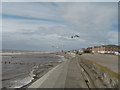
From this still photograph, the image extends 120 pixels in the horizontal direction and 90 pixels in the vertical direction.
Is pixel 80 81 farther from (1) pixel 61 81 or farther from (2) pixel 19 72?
(2) pixel 19 72

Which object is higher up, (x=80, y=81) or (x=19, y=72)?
(x=80, y=81)

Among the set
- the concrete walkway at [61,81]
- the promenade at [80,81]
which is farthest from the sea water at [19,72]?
the promenade at [80,81]

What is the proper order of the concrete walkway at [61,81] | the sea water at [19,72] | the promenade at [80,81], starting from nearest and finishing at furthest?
the promenade at [80,81] → the concrete walkway at [61,81] → the sea water at [19,72]

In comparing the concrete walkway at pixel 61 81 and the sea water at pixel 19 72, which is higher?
the concrete walkway at pixel 61 81

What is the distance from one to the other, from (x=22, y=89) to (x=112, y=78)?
29.0 ft

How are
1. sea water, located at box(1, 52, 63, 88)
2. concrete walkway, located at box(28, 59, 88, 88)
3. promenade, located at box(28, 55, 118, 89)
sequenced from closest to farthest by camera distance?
promenade, located at box(28, 55, 118, 89) < concrete walkway, located at box(28, 59, 88, 88) < sea water, located at box(1, 52, 63, 88)

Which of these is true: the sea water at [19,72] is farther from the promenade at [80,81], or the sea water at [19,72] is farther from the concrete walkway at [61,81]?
the promenade at [80,81]

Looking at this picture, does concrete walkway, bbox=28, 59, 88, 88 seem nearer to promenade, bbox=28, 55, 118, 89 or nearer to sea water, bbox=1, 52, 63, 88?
promenade, bbox=28, 55, 118, 89

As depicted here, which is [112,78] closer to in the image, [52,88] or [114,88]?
[114,88]

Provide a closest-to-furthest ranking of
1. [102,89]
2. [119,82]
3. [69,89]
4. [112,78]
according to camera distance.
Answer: [119,82] < [112,78] < [102,89] < [69,89]

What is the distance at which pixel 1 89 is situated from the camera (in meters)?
13.1

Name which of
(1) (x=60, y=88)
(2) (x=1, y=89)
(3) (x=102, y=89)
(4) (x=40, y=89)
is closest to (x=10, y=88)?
(2) (x=1, y=89)

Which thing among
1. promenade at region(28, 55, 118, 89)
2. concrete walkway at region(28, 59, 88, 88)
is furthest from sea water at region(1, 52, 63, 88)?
promenade at region(28, 55, 118, 89)

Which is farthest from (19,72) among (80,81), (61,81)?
(80,81)
